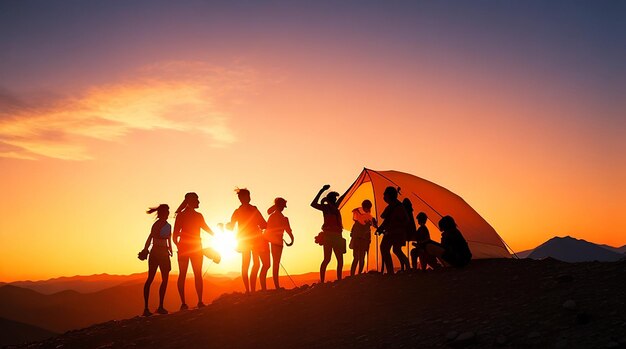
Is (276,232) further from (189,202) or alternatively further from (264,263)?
(189,202)

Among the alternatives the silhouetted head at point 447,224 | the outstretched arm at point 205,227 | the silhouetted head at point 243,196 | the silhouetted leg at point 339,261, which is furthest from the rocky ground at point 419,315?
the silhouetted head at point 243,196

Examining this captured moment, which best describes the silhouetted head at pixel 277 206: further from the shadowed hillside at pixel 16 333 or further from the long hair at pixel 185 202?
the shadowed hillside at pixel 16 333

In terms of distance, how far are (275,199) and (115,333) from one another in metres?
4.68

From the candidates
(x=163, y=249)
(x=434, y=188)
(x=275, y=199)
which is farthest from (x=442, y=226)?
(x=163, y=249)

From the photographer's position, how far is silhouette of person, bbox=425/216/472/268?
466 inches

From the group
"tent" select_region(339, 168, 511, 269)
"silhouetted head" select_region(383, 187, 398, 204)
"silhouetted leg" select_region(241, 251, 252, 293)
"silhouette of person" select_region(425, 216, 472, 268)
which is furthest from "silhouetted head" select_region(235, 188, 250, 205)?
"tent" select_region(339, 168, 511, 269)

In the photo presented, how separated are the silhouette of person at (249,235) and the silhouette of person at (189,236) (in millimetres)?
809

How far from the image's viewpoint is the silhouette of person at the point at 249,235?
12625 millimetres

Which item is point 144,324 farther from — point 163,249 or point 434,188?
point 434,188

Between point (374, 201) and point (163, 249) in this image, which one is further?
point (374, 201)

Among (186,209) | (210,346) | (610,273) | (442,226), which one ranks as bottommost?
(210,346)

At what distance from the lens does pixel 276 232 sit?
42.6 ft

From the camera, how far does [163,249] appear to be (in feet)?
40.5

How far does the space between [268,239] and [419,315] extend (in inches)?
198
